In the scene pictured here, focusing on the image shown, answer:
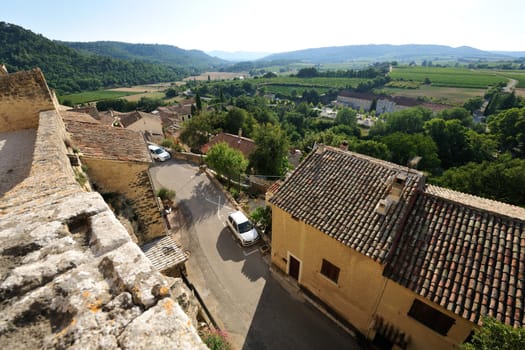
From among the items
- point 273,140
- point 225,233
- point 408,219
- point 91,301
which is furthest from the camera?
point 273,140

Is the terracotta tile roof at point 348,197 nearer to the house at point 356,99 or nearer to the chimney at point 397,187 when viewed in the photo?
the chimney at point 397,187

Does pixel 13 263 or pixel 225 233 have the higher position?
pixel 13 263

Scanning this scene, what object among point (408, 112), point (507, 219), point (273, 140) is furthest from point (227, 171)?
point (408, 112)

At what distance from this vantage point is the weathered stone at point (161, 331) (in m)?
1.80

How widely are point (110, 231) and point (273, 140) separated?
22187mm

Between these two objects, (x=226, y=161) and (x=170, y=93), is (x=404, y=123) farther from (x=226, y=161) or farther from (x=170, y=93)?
(x=170, y=93)

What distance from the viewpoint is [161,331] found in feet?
6.22

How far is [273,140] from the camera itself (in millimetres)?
24344

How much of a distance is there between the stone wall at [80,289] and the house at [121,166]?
6583mm

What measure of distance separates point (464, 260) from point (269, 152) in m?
18.8

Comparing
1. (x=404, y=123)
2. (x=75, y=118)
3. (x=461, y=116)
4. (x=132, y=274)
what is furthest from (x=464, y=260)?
(x=461, y=116)

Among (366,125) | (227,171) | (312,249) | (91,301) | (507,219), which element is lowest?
(366,125)

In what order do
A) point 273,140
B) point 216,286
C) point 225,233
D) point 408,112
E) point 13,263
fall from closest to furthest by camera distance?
point 13,263
point 216,286
point 225,233
point 273,140
point 408,112

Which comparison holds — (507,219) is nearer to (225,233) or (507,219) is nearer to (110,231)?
(110,231)
